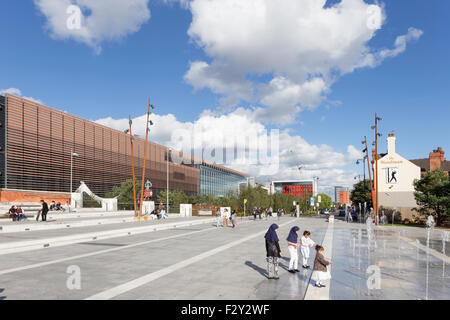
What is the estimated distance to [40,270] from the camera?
31.1ft

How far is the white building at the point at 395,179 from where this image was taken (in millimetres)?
47062

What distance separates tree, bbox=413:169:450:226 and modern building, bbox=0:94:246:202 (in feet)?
140

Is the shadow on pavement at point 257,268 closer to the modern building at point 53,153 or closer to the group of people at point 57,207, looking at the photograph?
the group of people at point 57,207

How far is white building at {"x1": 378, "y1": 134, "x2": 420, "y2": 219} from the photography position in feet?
154

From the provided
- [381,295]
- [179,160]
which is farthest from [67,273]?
[179,160]

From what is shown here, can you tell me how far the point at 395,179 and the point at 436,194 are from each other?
635 inches

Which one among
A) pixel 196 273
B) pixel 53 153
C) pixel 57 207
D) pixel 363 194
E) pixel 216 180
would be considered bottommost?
pixel 57 207

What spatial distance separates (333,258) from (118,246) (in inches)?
376

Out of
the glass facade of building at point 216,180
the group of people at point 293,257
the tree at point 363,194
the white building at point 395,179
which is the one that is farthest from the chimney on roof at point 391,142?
the glass facade of building at point 216,180

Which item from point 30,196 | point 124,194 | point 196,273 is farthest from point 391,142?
point 30,196

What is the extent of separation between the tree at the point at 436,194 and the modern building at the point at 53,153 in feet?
140

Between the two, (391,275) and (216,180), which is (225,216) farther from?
(216,180)

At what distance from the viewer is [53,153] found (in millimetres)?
46031
